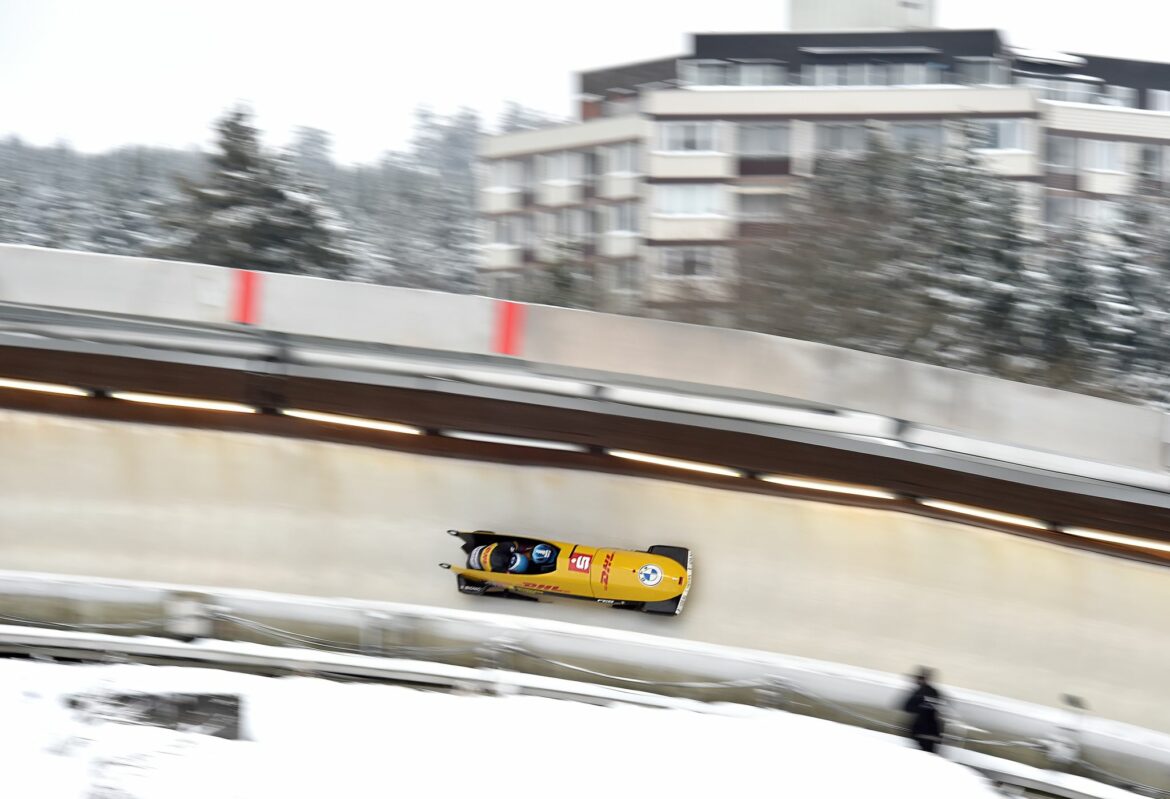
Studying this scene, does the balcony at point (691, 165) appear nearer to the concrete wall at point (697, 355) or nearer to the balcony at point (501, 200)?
the balcony at point (501, 200)

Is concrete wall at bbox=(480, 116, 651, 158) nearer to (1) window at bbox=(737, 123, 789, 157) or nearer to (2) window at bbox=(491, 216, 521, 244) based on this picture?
(2) window at bbox=(491, 216, 521, 244)

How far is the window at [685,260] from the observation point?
30391mm

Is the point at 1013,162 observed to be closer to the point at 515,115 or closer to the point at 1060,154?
the point at 1060,154

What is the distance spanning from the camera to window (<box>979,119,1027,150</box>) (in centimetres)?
2958

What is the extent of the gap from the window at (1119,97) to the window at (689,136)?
13895 millimetres

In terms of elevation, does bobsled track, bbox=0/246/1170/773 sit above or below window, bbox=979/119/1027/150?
below

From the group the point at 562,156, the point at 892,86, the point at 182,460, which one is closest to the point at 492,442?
the point at 182,460

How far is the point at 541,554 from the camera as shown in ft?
27.5

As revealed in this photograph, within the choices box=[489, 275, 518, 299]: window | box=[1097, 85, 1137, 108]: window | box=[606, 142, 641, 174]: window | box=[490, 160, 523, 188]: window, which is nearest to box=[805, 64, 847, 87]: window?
box=[606, 142, 641, 174]: window

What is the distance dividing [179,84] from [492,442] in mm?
51605

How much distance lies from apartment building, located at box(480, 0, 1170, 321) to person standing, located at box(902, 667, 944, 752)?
19473mm

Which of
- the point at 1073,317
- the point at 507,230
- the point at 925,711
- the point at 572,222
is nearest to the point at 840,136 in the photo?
the point at 572,222

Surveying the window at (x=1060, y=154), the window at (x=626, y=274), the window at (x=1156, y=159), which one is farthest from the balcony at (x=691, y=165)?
the window at (x=1156, y=159)

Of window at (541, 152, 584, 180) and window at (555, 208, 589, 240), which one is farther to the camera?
window at (555, 208, 589, 240)
